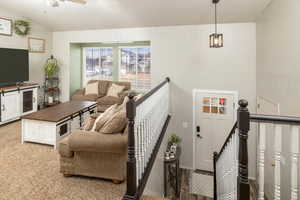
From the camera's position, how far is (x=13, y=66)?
5.62 metres

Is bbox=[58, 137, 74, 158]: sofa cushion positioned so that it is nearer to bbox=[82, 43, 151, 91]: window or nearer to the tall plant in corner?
bbox=[82, 43, 151, 91]: window

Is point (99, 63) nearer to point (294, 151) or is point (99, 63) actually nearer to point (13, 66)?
point (13, 66)

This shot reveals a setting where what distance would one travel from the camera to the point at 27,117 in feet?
13.4

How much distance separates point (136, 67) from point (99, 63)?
1.57m

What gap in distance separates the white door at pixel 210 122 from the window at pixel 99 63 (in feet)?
12.0

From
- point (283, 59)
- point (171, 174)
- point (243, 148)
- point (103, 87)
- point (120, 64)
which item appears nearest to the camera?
point (243, 148)

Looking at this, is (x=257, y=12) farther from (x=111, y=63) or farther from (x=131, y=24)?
(x=111, y=63)

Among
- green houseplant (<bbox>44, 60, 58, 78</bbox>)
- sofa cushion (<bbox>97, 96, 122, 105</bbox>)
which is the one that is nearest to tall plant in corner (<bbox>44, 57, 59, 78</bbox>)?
green houseplant (<bbox>44, 60, 58, 78</bbox>)

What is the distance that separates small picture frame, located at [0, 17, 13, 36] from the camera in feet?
17.8

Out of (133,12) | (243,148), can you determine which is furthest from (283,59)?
(133,12)

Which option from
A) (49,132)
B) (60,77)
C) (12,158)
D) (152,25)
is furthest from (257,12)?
(60,77)

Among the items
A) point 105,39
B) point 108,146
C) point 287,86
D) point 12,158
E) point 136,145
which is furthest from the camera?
point 105,39

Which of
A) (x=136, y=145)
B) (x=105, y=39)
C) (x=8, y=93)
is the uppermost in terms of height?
(x=105, y=39)

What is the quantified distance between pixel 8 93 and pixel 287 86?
6387 mm
